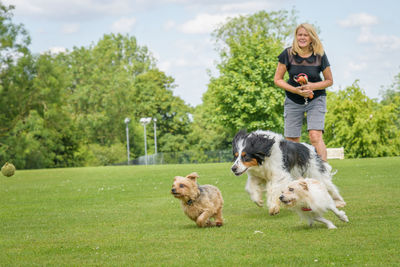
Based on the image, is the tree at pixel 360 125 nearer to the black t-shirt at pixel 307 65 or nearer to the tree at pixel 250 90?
the tree at pixel 250 90

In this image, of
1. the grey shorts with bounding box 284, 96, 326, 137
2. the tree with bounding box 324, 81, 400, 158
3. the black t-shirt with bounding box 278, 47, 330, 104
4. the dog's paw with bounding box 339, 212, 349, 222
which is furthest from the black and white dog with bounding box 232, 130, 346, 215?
the tree with bounding box 324, 81, 400, 158

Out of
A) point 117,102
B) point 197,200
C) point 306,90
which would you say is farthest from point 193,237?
point 117,102

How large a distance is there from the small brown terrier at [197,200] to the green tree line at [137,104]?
38.9 m

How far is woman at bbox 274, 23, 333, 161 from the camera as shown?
29.2 ft

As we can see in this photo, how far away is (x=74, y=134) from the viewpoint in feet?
220

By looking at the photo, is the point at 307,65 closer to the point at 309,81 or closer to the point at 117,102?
the point at 309,81

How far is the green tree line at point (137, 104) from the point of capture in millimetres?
46812

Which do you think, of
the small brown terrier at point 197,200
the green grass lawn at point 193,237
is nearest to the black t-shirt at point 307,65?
the green grass lawn at point 193,237

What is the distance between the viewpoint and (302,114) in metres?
9.45

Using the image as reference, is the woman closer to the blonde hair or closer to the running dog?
the blonde hair

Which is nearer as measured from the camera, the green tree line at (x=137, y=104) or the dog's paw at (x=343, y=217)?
the dog's paw at (x=343, y=217)

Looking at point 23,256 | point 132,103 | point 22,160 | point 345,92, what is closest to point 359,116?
point 345,92

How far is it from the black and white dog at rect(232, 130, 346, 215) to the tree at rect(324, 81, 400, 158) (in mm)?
37851

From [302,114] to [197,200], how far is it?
2813 millimetres
